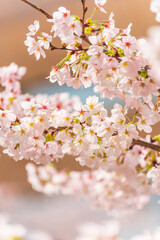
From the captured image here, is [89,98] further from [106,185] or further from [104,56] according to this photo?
[106,185]

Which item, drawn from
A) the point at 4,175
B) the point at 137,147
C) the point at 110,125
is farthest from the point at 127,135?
the point at 4,175

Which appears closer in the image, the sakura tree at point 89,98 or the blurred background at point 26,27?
the sakura tree at point 89,98

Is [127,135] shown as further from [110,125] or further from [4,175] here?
[4,175]

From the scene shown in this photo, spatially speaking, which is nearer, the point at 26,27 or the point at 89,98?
the point at 89,98

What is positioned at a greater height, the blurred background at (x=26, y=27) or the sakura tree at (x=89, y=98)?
the blurred background at (x=26, y=27)

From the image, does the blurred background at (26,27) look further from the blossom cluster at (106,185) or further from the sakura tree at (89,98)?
the sakura tree at (89,98)

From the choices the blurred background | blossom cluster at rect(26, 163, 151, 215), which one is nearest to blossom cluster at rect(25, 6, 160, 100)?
blossom cluster at rect(26, 163, 151, 215)

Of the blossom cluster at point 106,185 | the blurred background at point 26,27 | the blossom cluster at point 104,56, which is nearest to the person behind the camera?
the blossom cluster at point 104,56

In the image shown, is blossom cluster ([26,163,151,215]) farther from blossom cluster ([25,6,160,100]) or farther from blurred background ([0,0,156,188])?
blurred background ([0,0,156,188])

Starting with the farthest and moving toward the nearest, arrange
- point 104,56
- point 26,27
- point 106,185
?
1. point 26,27
2. point 106,185
3. point 104,56

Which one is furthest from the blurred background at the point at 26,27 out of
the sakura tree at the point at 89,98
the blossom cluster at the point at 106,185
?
the sakura tree at the point at 89,98

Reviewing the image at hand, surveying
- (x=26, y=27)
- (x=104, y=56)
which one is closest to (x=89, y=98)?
(x=104, y=56)

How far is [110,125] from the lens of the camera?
22.0 inches

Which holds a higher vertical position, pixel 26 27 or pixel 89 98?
pixel 26 27
